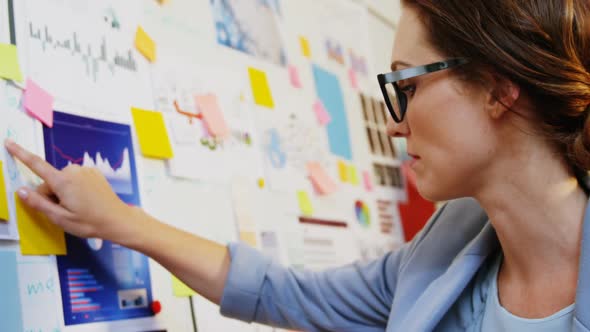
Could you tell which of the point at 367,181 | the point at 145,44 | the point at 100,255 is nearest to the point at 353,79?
the point at 367,181

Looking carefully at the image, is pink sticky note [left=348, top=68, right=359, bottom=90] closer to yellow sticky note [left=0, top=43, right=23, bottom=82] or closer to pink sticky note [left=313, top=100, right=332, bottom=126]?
pink sticky note [left=313, top=100, right=332, bottom=126]

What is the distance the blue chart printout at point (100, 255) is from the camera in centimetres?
92

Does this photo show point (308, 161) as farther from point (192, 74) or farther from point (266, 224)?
point (192, 74)

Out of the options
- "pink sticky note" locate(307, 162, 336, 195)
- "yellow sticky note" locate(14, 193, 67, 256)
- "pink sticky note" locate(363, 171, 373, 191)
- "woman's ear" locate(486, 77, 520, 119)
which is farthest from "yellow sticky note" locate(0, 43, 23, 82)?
"pink sticky note" locate(363, 171, 373, 191)

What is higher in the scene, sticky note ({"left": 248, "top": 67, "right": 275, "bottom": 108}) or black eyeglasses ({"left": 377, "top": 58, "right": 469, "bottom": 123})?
sticky note ({"left": 248, "top": 67, "right": 275, "bottom": 108})

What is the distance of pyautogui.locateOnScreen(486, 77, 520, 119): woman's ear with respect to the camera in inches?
35.3

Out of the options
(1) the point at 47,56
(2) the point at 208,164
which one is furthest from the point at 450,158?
(1) the point at 47,56

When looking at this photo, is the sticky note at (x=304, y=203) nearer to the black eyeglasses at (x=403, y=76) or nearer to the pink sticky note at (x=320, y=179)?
the pink sticky note at (x=320, y=179)

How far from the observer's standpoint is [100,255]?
0.97m

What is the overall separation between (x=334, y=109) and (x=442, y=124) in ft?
2.48

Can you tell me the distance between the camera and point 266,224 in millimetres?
1316

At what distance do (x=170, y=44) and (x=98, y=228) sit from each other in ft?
1.34

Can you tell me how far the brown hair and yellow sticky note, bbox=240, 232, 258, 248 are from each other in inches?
20.7

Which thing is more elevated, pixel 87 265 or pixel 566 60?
pixel 566 60
